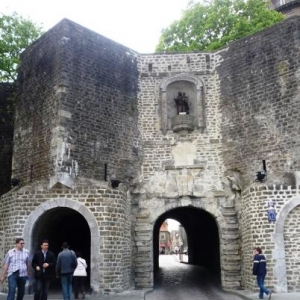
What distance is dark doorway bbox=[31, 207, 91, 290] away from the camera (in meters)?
13.3

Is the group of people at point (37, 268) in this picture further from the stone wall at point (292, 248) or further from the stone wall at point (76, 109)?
the stone wall at point (76, 109)

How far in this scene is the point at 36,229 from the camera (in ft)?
43.1

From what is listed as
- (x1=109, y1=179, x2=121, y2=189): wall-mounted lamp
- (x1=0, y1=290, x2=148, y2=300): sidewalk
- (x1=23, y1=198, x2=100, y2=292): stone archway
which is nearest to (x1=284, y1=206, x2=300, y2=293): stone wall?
(x1=0, y1=290, x2=148, y2=300): sidewalk

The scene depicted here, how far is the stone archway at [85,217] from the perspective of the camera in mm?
12445

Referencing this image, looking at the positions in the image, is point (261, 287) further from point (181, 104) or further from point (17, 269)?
point (181, 104)

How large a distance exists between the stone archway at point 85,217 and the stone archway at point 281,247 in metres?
5.31

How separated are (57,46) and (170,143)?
18.3ft

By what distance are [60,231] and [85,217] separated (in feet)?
12.0

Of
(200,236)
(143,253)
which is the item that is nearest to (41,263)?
(143,253)

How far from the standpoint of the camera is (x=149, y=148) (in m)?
16.1

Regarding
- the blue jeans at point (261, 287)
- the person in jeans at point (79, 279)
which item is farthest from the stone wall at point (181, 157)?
the person in jeans at point (79, 279)

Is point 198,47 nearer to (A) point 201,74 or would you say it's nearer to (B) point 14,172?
(A) point 201,74

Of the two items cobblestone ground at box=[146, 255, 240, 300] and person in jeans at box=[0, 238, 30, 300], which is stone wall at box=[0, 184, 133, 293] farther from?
person in jeans at box=[0, 238, 30, 300]

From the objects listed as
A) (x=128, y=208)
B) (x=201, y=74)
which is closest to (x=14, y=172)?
(x=128, y=208)
